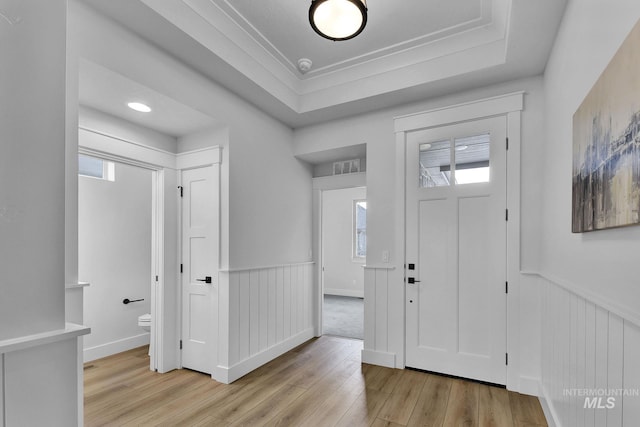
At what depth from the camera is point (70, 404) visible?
1119 millimetres

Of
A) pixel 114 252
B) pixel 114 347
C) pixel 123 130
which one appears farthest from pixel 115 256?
pixel 123 130

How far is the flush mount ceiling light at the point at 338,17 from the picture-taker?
68.3 inches

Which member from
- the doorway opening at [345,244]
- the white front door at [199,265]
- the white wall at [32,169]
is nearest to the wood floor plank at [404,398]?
the white front door at [199,265]

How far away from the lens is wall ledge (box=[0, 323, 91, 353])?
3.22 feet

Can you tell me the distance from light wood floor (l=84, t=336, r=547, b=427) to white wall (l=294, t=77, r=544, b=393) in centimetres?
35

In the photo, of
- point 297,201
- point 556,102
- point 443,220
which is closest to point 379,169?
point 443,220

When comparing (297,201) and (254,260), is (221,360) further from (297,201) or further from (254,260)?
(297,201)

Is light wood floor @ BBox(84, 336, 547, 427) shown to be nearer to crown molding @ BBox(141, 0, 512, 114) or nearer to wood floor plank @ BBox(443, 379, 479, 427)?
wood floor plank @ BBox(443, 379, 479, 427)

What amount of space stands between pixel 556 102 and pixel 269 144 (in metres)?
2.54

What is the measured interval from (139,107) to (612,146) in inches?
116

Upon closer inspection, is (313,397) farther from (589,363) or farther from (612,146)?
(612,146)

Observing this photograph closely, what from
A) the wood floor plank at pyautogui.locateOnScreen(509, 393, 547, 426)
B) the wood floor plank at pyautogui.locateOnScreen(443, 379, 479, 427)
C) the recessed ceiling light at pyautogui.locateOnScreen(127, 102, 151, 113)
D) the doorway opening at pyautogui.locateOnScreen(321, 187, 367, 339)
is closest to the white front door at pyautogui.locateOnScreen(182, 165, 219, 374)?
the recessed ceiling light at pyautogui.locateOnScreen(127, 102, 151, 113)

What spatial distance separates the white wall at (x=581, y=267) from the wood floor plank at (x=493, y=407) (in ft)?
1.03

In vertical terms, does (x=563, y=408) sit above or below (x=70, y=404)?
below
